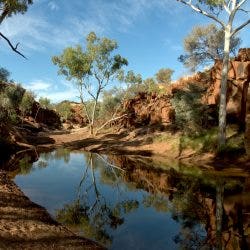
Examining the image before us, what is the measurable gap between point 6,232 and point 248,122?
23.5m

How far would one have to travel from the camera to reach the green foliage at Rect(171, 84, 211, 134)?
32.9 meters

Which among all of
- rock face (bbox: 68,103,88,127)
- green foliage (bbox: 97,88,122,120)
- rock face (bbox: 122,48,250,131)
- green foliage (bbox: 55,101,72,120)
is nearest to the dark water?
rock face (bbox: 122,48,250,131)

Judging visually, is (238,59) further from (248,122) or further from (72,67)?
(72,67)

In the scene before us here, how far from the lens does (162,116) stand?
Answer: 47.1m

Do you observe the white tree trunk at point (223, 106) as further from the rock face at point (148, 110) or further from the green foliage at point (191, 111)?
the rock face at point (148, 110)

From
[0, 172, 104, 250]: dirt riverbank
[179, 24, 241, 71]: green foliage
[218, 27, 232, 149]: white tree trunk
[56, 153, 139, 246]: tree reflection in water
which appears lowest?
[56, 153, 139, 246]: tree reflection in water

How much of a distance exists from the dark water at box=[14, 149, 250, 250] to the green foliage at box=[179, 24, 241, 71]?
35684 mm

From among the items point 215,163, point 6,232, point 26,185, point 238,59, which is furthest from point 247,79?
point 6,232

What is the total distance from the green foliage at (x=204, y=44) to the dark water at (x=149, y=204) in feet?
117

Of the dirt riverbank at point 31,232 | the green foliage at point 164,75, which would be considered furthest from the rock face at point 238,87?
the green foliage at point 164,75

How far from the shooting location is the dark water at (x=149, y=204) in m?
10.6

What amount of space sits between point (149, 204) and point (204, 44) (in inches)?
2083

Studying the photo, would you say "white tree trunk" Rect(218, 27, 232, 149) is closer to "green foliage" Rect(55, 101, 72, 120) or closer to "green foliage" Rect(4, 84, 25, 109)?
"green foliage" Rect(4, 84, 25, 109)

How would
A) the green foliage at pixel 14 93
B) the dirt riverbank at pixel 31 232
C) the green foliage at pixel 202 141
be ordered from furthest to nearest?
the green foliage at pixel 14 93 < the green foliage at pixel 202 141 < the dirt riverbank at pixel 31 232
